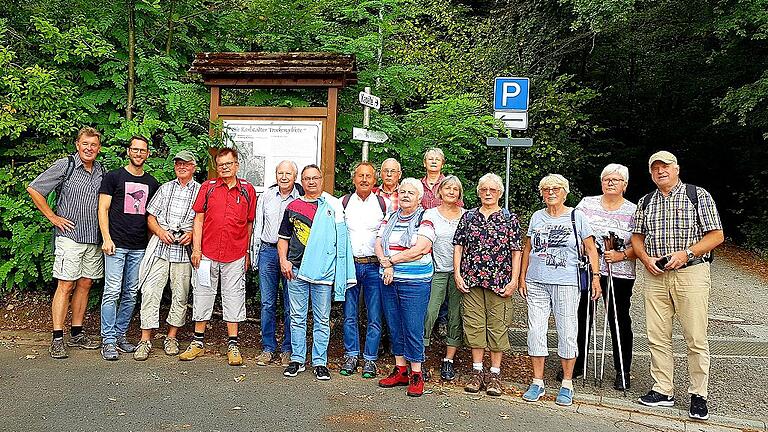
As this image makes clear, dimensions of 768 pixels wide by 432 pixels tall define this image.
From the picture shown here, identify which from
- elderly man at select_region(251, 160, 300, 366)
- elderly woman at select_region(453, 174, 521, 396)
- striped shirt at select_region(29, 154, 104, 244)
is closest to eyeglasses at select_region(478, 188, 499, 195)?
elderly woman at select_region(453, 174, 521, 396)

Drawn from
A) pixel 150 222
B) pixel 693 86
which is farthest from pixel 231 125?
pixel 693 86

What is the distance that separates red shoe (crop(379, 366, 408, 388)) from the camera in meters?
5.35

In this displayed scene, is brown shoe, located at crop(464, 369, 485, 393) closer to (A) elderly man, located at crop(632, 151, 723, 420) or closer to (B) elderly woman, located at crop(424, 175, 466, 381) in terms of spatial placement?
(B) elderly woman, located at crop(424, 175, 466, 381)

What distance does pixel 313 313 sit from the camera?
5621mm

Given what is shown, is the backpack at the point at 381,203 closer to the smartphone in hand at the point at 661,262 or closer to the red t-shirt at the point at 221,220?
the red t-shirt at the point at 221,220

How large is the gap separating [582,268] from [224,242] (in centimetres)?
320

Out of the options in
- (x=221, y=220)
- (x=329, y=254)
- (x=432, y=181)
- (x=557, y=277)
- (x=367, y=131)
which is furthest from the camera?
(x=367, y=131)

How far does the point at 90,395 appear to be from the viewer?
4953mm

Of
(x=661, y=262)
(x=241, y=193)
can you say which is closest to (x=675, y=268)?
(x=661, y=262)

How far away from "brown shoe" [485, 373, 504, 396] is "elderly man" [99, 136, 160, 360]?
3394mm

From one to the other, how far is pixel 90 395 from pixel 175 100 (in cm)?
336

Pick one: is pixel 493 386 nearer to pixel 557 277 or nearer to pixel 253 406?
pixel 557 277

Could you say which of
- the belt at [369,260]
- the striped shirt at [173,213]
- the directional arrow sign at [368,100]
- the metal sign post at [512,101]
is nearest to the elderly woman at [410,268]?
the belt at [369,260]

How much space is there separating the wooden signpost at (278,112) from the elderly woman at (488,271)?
1944 mm
